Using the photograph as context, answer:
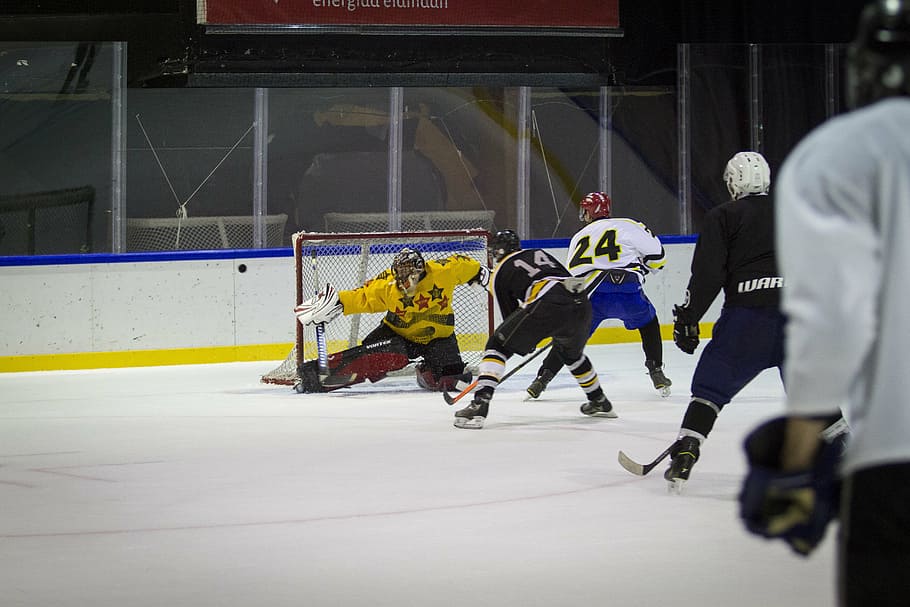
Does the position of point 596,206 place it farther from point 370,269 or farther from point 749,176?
point 749,176

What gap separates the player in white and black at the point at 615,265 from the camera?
7105mm

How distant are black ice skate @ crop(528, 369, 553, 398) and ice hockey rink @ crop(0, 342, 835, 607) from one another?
0.09 meters

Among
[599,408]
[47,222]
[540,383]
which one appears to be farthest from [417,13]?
[599,408]

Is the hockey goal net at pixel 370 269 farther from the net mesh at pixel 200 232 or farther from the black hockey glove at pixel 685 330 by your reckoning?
the black hockey glove at pixel 685 330

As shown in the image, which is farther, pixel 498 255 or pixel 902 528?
pixel 498 255

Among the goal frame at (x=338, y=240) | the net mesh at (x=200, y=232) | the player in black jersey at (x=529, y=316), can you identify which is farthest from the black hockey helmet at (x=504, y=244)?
the net mesh at (x=200, y=232)

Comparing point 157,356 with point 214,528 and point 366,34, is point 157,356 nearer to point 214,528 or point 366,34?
point 366,34

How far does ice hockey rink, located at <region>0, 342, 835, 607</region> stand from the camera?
10.8 ft

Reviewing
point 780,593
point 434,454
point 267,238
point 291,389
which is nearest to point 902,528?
point 780,593

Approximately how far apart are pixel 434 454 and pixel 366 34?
5442 millimetres

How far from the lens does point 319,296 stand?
7.05 m

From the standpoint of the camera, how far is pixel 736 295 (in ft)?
13.5

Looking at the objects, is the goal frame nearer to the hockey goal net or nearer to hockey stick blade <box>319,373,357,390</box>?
the hockey goal net

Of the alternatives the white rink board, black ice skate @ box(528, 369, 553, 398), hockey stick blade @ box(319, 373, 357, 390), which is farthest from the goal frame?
black ice skate @ box(528, 369, 553, 398)
